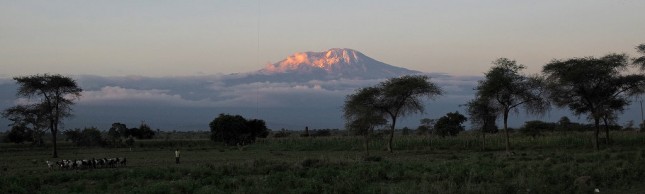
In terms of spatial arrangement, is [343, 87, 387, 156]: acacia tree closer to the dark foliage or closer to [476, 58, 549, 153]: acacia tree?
[476, 58, 549, 153]: acacia tree

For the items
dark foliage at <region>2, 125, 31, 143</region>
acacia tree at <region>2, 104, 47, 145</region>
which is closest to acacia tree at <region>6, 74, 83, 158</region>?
acacia tree at <region>2, 104, 47, 145</region>

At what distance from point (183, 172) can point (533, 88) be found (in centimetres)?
3637

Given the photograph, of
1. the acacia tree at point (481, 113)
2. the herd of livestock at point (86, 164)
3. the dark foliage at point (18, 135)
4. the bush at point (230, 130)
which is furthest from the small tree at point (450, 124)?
the dark foliage at point (18, 135)

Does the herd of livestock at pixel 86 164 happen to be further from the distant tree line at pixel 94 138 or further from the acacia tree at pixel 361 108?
the distant tree line at pixel 94 138

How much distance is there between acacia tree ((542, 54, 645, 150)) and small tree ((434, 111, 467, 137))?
26.4 m

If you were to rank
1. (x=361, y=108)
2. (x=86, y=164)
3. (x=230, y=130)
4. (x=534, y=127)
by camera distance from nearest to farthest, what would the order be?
(x=86, y=164) < (x=361, y=108) < (x=534, y=127) < (x=230, y=130)

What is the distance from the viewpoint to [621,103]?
173 feet

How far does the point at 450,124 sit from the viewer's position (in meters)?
80.9

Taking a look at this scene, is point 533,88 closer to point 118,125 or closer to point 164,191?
point 164,191

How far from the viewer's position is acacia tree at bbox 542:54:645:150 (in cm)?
4822

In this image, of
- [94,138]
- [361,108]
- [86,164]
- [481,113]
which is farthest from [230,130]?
[86,164]

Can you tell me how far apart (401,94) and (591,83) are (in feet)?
59.0

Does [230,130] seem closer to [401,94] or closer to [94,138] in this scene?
[94,138]

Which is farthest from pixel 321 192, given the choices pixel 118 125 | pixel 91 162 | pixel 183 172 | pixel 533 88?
pixel 118 125
